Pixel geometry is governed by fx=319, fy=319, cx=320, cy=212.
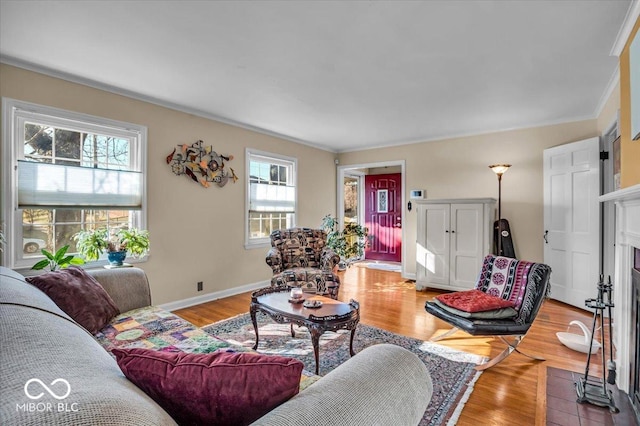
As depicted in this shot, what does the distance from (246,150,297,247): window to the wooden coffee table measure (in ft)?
7.01

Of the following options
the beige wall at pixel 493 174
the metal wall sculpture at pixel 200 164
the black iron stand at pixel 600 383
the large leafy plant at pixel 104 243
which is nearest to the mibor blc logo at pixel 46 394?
the black iron stand at pixel 600 383

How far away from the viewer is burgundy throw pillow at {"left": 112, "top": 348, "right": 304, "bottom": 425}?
776 millimetres

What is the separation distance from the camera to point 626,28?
208cm

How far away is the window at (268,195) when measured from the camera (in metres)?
4.69

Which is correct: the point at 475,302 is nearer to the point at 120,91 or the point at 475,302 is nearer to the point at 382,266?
the point at 120,91

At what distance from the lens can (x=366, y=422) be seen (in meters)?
0.77

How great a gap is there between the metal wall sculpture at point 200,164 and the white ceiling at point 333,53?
1.58ft

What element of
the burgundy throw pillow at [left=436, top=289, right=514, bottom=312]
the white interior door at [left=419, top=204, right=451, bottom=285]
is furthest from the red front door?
the burgundy throw pillow at [left=436, top=289, right=514, bottom=312]

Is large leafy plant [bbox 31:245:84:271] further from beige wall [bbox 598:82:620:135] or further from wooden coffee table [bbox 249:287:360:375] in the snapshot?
beige wall [bbox 598:82:620:135]

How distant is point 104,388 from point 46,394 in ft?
0.30

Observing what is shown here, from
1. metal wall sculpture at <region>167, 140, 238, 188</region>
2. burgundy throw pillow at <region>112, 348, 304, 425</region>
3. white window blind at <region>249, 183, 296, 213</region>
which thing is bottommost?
burgundy throw pillow at <region>112, 348, 304, 425</region>

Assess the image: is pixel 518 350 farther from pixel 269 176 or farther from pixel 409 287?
pixel 269 176

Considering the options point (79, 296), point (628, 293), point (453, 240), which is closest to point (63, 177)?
point (79, 296)

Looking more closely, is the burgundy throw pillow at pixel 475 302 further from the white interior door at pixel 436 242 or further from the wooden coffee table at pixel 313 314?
the white interior door at pixel 436 242
